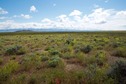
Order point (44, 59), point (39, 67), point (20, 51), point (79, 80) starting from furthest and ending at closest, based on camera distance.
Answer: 1. point (20, 51)
2. point (44, 59)
3. point (39, 67)
4. point (79, 80)

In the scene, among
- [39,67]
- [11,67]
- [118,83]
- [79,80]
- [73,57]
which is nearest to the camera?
[118,83]

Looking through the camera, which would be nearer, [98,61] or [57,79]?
[57,79]

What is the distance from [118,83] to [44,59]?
20.0 feet

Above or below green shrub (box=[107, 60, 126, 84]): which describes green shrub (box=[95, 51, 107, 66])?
below

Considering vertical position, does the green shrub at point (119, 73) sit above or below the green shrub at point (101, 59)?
above

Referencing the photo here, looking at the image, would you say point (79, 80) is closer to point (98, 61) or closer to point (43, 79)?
point (43, 79)

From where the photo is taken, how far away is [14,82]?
5406 mm

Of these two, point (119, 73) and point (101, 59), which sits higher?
point (119, 73)

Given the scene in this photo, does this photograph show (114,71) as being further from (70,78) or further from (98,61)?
(98,61)

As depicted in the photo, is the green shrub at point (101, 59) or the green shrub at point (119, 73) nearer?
the green shrub at point (119, 73)

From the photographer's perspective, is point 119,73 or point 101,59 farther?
point 101,59

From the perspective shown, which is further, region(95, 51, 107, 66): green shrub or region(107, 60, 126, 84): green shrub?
region(95, 51, 107, 66): green shrub

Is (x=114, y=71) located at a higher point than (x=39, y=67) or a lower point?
higher

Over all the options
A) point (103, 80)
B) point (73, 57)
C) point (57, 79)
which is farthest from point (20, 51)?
point (103, 80)
